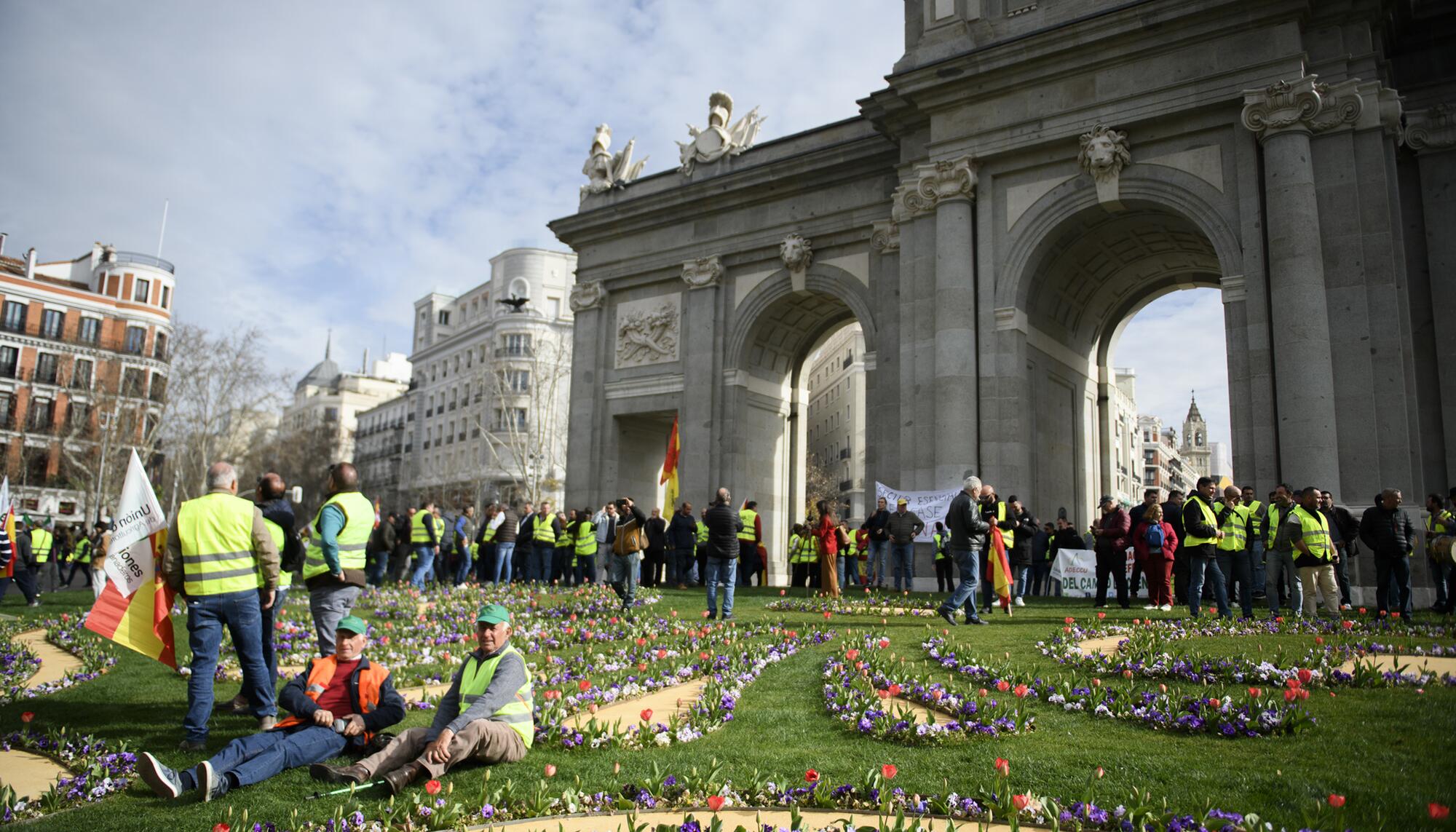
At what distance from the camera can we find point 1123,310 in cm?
2712

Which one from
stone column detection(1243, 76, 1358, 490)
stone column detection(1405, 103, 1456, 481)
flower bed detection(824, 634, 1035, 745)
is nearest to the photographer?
flower bed detection(824, 634, 1035, 745)

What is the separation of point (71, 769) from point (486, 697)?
116 inches

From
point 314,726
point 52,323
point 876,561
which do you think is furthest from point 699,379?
point 52,323

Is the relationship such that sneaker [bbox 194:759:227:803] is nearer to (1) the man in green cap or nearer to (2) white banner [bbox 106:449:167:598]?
(1) the man in green cap

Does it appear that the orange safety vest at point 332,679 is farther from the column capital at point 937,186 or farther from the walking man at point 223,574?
the column capital at point 937,186

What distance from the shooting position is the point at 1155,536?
1477cm

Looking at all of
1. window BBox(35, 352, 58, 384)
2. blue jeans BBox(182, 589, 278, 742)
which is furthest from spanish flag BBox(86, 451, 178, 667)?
window BBox(35, 352, 58, 384)

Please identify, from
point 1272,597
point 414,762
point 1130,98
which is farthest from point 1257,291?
point 414,762

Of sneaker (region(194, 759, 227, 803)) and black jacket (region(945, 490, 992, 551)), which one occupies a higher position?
black jacket (region(945, 490, 992, 551))

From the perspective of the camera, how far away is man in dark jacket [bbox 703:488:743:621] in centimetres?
1364

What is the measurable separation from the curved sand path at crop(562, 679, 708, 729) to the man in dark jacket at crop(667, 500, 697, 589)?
1234 cm

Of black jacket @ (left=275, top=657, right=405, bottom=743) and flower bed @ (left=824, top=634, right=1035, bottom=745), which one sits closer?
flower bed @ (left=824, top=634, right=1035, bottom=745)

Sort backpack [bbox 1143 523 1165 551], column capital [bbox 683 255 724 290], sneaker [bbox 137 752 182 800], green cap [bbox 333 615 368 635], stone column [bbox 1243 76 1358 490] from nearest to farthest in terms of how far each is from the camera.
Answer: sneaker [bbox 137 752 182 800]
green cap [bbox 333 615 368 635]
backpack [bbox 1143 523 1165 551]
stone column [bbox 1243 76 1358 490]
column capital [bbox 683 255 724 290]

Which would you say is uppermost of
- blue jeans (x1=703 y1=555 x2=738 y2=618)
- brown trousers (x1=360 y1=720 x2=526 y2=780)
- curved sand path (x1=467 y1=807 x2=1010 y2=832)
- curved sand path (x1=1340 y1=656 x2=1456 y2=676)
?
blue jeans (x1=703 y1=555 x2=738 y2=618)
